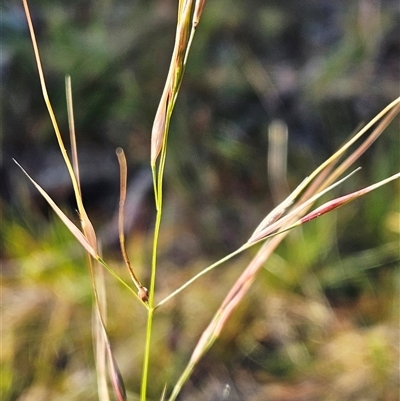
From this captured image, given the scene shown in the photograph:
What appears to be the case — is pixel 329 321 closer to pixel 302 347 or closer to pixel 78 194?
pixel 302 347

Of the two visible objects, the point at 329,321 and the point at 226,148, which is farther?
the point at 226,148

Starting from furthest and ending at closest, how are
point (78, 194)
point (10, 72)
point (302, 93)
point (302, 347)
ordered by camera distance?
1. point (302, 93)
2. point (10, 72)
3. point (302, 347)
4. point (78, 194)

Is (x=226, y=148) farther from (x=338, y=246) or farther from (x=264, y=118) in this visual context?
(x=338, y=246)

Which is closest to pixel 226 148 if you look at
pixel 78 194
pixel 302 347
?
pixel 302 347

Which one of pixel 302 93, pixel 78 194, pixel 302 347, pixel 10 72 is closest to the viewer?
pixel 78 194

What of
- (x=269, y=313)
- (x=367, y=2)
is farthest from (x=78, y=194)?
(x=367, y=2)

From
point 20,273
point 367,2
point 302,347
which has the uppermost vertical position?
point 367,2

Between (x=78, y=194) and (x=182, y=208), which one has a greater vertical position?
(x=78, y=194)
